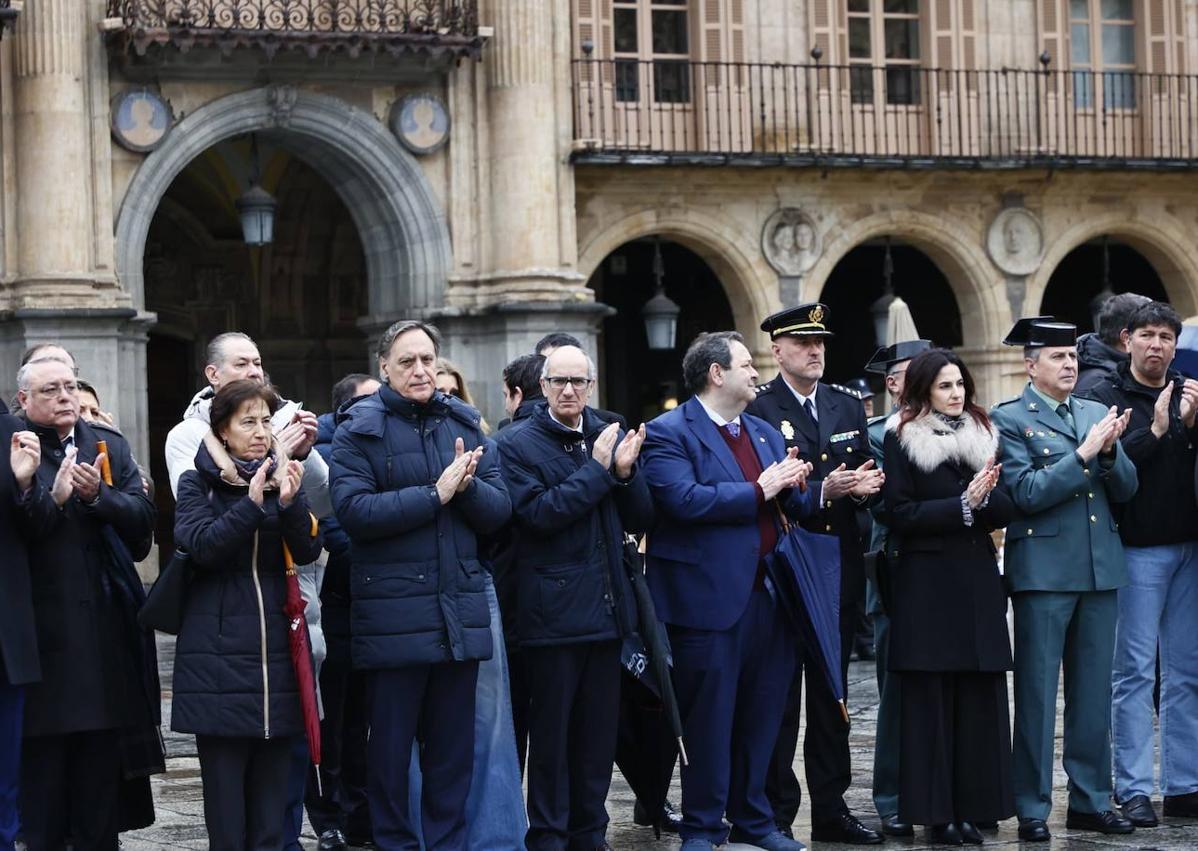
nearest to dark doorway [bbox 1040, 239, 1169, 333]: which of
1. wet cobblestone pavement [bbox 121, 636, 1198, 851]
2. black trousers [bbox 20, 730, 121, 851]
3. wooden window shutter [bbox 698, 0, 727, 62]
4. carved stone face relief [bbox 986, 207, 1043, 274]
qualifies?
carved stone face relief [bbox 986, 207, 1043, 274]

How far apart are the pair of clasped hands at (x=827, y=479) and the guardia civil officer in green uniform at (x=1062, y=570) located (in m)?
0.64

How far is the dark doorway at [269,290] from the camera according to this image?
25.5 meters

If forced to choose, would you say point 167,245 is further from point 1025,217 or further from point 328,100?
point 1025,217

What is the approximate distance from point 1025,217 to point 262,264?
8016 millimetres

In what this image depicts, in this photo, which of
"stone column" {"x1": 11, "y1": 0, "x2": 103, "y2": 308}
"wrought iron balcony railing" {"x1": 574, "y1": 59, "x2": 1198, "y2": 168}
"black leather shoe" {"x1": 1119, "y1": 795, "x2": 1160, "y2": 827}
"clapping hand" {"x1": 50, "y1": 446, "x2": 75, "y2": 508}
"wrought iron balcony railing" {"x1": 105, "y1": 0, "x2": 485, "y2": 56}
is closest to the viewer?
"clapping hand" {"x1": 50, "y1": 446, "x2": 75, "y2": 508}

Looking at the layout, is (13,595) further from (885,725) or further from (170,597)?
(885,725)

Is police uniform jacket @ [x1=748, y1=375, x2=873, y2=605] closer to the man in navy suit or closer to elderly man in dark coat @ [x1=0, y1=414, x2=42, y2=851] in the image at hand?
the man in navy suit

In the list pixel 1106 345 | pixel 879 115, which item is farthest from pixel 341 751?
pixel 879 115

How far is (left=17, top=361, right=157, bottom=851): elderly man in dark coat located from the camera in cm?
820

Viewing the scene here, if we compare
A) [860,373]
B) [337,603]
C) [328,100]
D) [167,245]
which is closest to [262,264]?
[167,245]

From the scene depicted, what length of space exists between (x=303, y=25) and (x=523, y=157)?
230cm

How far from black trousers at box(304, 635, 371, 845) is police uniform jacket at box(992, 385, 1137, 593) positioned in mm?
2561

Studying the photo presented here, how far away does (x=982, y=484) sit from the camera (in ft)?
29.1

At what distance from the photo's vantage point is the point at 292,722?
789 centimetres
